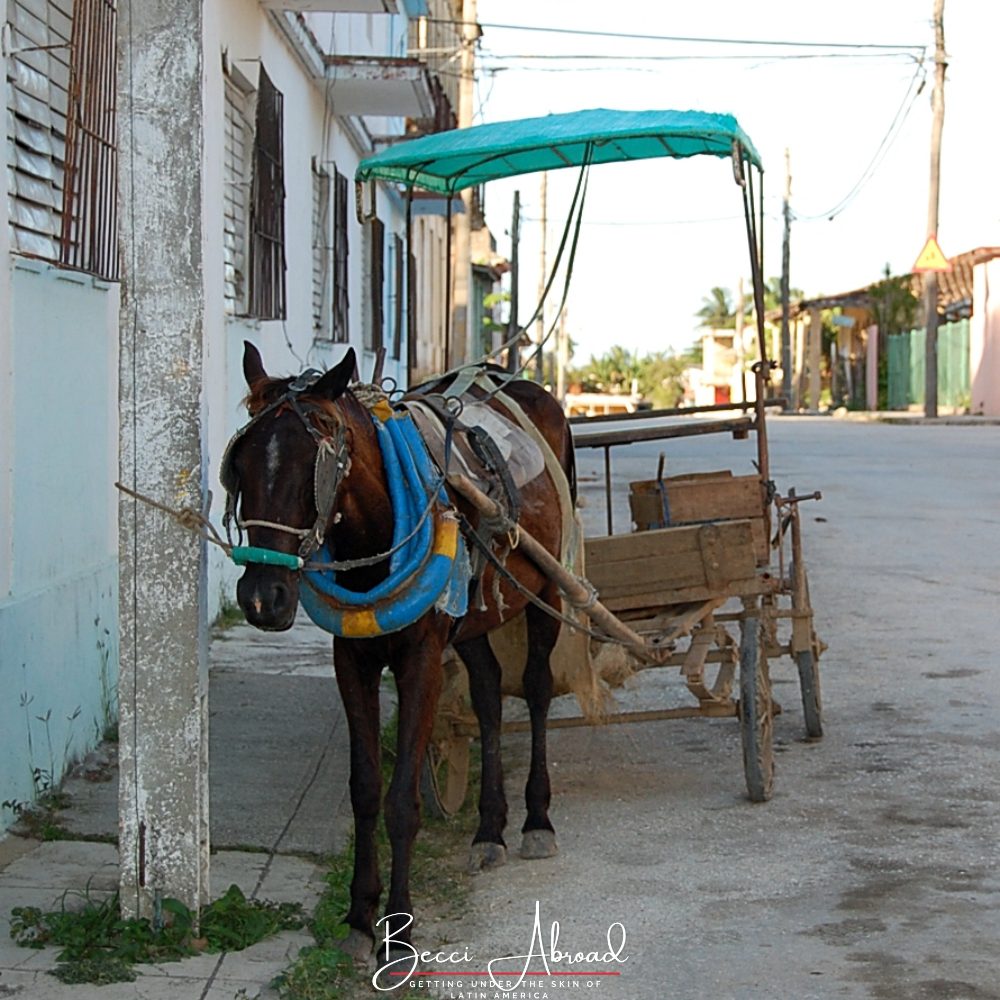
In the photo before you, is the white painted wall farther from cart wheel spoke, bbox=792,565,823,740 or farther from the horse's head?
cart wheel spoke, bbox=792,565,823,740

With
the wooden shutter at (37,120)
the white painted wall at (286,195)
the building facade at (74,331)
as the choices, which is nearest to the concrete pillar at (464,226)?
the white painted wall at (286,195)

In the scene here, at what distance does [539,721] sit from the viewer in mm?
6289

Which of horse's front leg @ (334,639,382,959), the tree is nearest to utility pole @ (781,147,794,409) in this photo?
the tree

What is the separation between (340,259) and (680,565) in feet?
29.5

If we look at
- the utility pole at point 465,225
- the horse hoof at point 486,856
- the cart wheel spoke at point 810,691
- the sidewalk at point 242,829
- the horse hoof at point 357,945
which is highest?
the utility pole at point 465,225

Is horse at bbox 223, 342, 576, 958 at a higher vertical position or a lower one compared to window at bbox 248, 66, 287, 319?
lower

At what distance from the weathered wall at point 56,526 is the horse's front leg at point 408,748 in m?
1.61

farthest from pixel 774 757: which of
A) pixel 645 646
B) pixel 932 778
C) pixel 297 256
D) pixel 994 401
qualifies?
pixel 994 401

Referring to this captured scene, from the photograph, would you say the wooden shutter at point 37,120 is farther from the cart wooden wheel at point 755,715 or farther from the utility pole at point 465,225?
the utility pole at point 465,225

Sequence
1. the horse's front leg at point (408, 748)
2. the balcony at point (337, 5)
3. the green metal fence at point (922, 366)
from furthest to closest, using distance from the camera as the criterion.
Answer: the green metal fence at point (922, 366) → the balcony at point (337, 5) → the horse's front leg at point (408, 748)

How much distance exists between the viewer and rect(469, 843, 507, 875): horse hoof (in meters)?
5.76

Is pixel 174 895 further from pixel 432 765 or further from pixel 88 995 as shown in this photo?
pixel 432 765

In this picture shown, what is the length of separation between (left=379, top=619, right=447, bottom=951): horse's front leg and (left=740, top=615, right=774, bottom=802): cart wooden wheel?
6.13ft

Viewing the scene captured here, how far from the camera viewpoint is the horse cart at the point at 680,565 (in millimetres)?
6414
